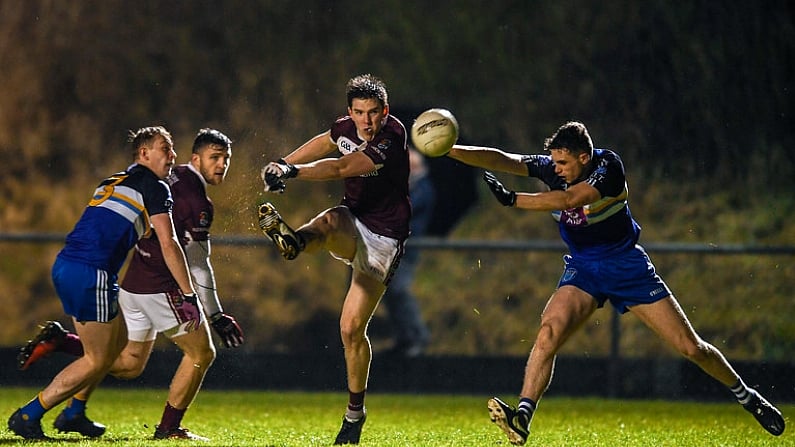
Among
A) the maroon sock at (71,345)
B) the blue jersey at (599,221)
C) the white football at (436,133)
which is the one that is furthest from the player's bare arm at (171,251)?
the blue jersey at (599,221)

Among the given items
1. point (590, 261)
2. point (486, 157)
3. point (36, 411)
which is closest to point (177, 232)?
point (36, 411)

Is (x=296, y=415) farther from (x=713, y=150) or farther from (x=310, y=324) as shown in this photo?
(x=713, y=150)

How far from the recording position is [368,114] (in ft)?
24.5

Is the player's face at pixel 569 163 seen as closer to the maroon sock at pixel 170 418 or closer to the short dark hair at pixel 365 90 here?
the short dark hair at pixel 365 90

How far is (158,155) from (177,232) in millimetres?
517

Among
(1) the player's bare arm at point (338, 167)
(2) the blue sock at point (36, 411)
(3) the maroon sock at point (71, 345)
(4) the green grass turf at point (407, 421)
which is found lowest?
(4) the green grass turf at point (407, 421)

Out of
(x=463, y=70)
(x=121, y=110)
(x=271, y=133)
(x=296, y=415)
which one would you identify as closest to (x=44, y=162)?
(x=121, y=110)

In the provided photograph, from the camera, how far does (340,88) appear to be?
633 inches

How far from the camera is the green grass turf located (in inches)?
315

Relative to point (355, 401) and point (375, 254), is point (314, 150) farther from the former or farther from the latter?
point (355, 401)

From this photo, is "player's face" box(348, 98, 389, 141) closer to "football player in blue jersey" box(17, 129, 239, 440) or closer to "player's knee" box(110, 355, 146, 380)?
"football player in blue jersey" box(17, 129, 239, 440)

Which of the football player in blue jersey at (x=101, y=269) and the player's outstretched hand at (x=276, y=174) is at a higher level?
the player's outstretched hand at (x=276, y=174)

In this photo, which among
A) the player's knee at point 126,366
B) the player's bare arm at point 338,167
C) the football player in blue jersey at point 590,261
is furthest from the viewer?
the player's knee at point 126,366

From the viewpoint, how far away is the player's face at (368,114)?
293 inches
